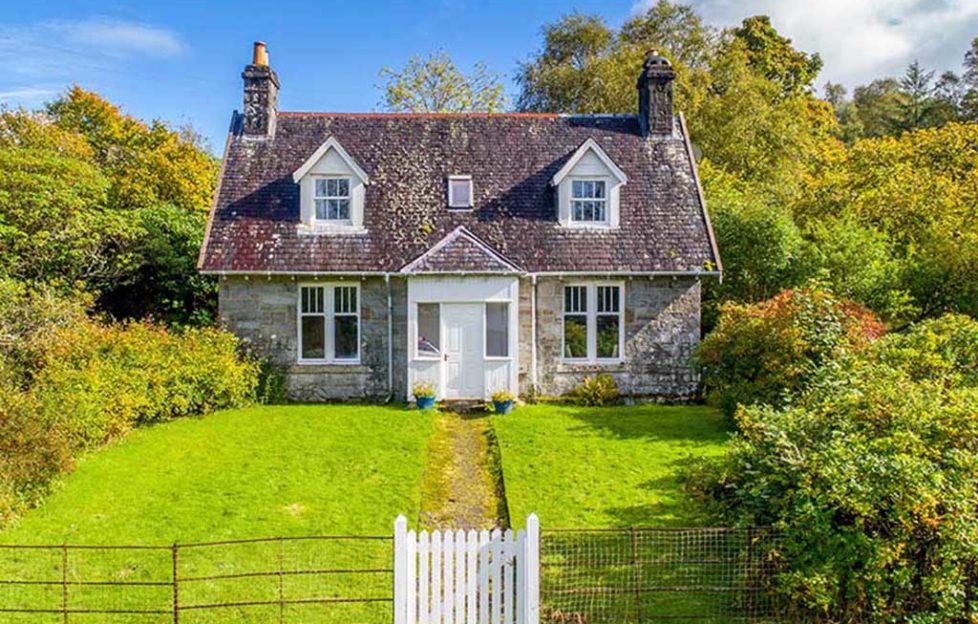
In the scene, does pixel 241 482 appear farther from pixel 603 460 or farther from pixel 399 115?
pixel 399 115

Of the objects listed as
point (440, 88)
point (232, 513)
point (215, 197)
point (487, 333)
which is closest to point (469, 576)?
point (232, 513)

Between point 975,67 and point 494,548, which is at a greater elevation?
point 975,67

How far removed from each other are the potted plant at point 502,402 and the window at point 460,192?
594cm

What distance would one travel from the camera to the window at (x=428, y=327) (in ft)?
62.5

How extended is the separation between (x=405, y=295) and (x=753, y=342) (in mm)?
9378

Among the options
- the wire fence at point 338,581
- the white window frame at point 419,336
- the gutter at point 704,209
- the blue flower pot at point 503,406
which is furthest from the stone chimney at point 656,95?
the wire fence at point 338,581

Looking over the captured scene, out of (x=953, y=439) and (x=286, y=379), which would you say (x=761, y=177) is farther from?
(x=953, y=439)

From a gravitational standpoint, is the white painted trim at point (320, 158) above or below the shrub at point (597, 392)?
above

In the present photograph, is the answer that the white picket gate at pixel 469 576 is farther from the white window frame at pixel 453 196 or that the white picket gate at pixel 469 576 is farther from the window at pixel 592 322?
the white window frame at pixel 453 196

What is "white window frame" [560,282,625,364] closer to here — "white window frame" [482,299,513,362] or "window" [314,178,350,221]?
"white window frame" [482,299,513,362]

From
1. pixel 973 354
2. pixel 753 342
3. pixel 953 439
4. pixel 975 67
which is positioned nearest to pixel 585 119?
pixel 753 342

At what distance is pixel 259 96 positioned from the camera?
2133cm

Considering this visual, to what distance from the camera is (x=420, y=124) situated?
2244 centimetres

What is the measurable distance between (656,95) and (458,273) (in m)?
9.10
